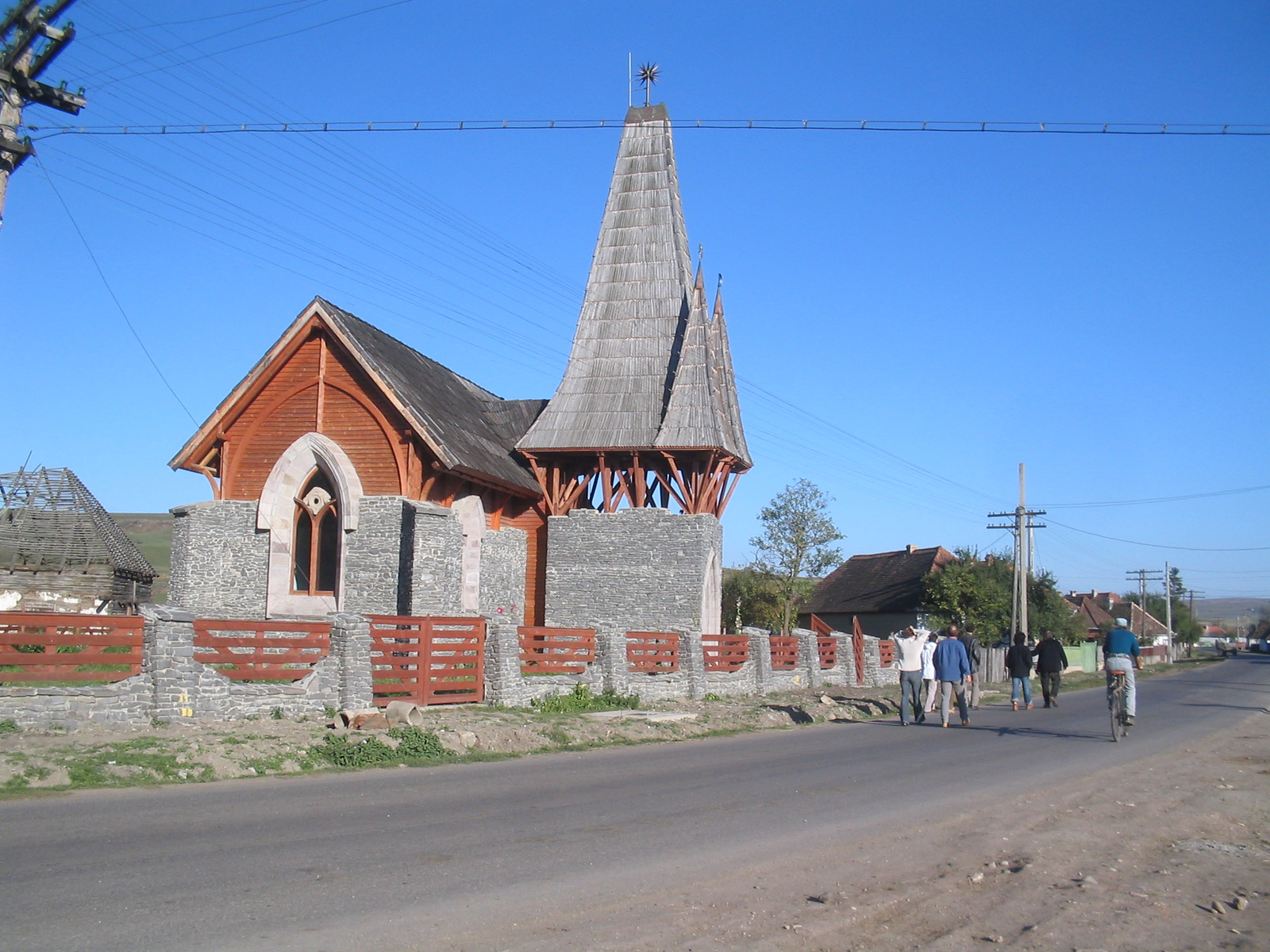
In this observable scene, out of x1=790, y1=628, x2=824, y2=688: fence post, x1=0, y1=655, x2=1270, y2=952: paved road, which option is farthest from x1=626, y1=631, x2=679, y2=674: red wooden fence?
x1=0, y1=655, x2=1270, y2=952: paved road

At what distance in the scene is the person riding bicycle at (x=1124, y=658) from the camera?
1482cm

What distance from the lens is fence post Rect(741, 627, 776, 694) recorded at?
23750mm

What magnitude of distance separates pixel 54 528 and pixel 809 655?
952 inches

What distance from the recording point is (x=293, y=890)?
19.8ft

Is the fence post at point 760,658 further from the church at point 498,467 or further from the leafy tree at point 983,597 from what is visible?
the leafy tree at point 983,597

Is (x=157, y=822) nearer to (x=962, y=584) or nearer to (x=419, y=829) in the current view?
(x=419, y=829)

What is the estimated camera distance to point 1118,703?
15234mm

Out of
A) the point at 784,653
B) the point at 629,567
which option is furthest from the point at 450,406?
the point at 784,653

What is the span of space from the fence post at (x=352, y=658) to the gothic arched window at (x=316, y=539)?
791 centimetres

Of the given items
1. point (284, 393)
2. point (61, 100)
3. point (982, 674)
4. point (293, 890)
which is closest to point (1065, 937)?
point (293, 890)

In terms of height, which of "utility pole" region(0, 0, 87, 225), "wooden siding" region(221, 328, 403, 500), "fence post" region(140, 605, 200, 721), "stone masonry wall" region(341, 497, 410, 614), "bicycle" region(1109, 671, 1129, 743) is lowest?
"bicycle" region(1109, 671, 1129, 743)

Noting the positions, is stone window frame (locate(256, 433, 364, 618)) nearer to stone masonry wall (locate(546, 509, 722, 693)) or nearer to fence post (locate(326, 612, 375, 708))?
stone masonry wall (locate(546, 509, 722, 693))

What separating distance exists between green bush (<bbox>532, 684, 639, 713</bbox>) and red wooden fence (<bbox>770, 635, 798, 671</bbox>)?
6982 mm

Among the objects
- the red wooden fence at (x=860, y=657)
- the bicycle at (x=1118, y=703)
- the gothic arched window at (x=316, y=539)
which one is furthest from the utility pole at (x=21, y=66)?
the red wooden fence at (x=860, y=657)
